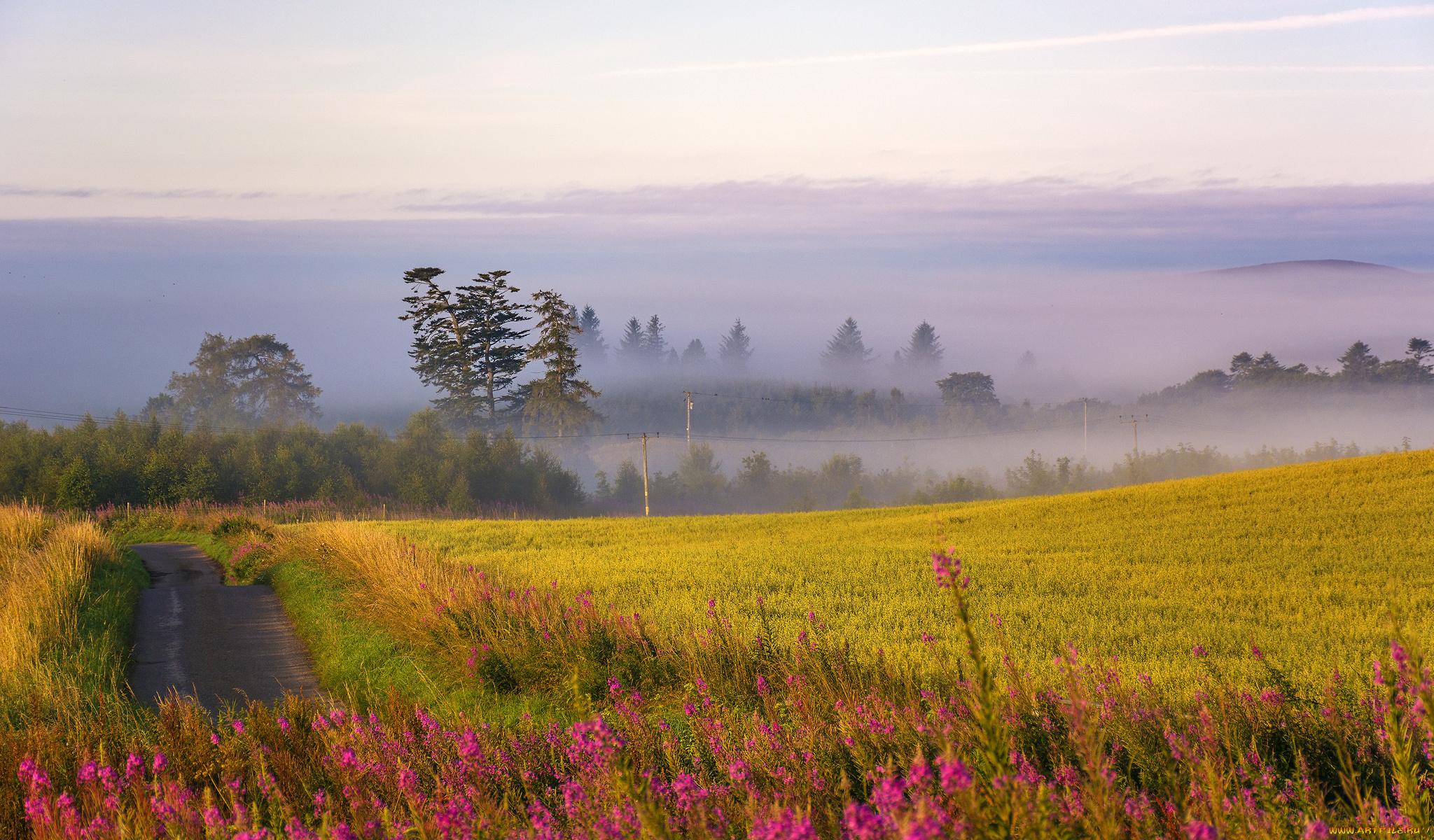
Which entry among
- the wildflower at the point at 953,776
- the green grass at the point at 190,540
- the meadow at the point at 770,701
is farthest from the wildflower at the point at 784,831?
the green grass at the point at 190,540

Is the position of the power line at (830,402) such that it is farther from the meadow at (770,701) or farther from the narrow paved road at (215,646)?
the narrow paved road at (215,646)

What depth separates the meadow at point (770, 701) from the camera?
11.1 feet

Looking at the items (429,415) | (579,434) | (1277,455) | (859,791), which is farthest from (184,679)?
(1277,455)

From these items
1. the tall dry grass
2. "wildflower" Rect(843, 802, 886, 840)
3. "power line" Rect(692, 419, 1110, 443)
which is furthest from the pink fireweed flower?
"power line" Rect(692, 419, 1110, 443)

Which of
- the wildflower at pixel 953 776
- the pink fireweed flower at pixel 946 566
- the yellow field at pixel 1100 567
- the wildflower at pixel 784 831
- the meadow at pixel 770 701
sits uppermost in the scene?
the pink fireweed flower at pixel 946 566

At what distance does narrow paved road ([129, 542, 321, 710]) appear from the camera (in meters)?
9.59

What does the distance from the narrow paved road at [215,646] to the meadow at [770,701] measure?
1.47ft

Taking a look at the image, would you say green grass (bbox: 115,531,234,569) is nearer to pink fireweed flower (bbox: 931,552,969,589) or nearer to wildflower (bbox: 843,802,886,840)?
wildflower (bbox: 843,802,886,840)

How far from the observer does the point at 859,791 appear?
15.5ft

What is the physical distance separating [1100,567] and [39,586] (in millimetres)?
16934

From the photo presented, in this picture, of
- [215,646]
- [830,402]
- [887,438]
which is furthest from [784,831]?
[830,402]

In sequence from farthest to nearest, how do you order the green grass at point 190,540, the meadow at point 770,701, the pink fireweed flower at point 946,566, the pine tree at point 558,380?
the pine tree at point 558,380, the green grass at point 190,540, the meadow at point 770,701, the pink fireweed flower at point 946,566

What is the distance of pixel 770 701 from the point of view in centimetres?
639

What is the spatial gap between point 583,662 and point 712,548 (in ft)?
41.5
